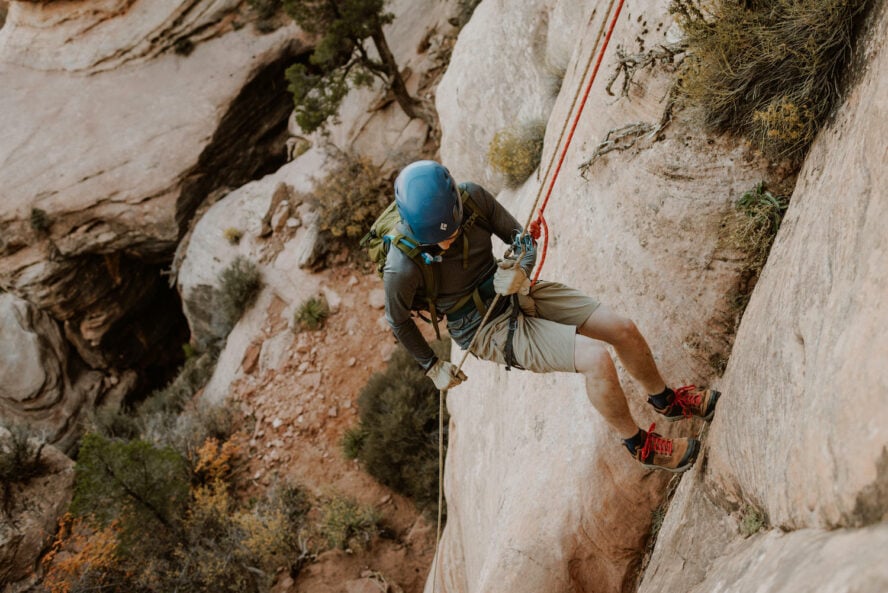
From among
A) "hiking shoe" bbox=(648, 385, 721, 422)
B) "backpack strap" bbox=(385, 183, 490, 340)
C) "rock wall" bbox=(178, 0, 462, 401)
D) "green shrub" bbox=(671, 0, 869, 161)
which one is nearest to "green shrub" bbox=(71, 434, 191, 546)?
"rock wall" bbox=(178, 0, 462, 401)

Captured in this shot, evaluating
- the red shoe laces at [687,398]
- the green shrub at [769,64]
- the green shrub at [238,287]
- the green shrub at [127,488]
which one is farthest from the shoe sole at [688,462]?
the green shrub at [238,287]

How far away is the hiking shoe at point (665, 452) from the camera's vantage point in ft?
A: 13.8

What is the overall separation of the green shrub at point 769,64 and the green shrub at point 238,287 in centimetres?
1200

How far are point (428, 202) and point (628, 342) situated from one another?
66.2 inches

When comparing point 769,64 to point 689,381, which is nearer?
point 769,64

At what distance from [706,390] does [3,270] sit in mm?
19045

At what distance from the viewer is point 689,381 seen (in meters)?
4.63

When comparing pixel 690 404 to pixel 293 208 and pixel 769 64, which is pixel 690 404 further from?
pixel 293 208

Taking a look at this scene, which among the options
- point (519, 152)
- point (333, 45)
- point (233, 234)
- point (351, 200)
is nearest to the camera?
point (519, 152)

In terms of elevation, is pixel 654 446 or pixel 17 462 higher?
pixel 654 446

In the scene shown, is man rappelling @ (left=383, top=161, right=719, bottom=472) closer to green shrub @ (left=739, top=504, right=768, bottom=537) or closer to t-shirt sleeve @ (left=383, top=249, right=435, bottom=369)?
t-shirt sleeve @ (left=383, top=249, right=435, bottom=369)

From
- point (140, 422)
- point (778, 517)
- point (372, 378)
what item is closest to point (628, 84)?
point (778, 517)

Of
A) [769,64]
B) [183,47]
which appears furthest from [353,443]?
[183,47]

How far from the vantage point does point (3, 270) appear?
1698 cm
